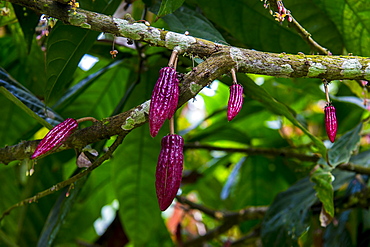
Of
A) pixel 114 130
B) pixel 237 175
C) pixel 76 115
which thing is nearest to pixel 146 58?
pixel 76 115

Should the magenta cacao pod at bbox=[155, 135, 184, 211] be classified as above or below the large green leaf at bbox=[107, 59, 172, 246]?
above

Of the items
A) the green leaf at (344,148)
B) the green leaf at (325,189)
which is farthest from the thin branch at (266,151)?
the green leaf at (325,189)

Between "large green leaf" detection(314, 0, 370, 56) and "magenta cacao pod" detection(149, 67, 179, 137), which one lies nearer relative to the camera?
"magenta cacao pod" detection(149, 67, 179, 137)

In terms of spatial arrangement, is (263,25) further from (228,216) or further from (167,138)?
(228,216)

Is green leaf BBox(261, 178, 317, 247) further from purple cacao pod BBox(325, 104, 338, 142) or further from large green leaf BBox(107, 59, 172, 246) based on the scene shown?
purple cacao pod BBox(325, 104, 338, 142)

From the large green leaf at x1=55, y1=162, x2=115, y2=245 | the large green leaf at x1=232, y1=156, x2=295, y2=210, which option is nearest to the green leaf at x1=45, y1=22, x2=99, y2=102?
the large green leaf at x1=55, y1=162, x2=115, y2=245

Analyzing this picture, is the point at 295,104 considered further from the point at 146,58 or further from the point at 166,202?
the point at 166,202

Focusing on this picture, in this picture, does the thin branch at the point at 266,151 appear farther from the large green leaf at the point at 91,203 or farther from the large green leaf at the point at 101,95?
the large green leaf at the point at 91,203
